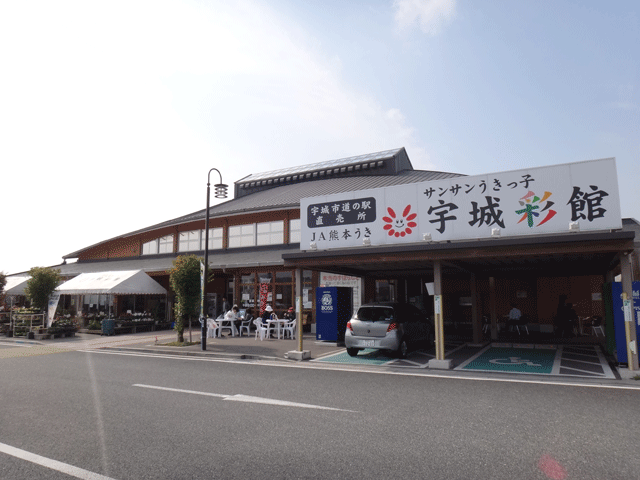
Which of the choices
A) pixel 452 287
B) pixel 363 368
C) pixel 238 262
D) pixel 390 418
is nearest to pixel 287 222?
pixel 238 262

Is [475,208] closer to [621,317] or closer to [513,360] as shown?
[621,317]

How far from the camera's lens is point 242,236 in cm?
2662

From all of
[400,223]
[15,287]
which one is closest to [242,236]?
[400,223]

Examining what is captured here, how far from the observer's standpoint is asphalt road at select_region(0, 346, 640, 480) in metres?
4.52

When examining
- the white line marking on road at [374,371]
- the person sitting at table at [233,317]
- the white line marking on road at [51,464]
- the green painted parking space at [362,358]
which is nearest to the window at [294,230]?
the person sitting at table at [233,317]

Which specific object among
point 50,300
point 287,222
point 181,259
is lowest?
point 50,300

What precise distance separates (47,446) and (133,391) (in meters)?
3.25

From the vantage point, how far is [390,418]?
21.0ft

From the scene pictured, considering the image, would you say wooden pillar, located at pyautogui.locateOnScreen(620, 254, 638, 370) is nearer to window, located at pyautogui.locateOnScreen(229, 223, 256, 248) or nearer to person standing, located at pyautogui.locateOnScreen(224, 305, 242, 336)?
person standing, located at pyautogui.locateOnScreen(224, 305, 242, 336)

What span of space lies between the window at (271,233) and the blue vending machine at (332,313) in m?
8.21

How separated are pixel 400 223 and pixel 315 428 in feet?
24.7

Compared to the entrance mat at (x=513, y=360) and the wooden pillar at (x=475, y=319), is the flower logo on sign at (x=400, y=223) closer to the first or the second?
the entrance mat at (x=513, y=360)

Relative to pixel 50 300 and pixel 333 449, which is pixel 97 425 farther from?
pixel 50 300

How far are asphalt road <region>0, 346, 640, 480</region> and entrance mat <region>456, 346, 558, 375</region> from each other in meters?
1.90
